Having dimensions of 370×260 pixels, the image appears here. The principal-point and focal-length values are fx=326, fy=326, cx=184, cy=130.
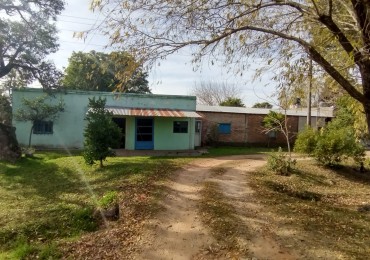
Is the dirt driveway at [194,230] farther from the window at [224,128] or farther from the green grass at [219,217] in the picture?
the window at [224,128]

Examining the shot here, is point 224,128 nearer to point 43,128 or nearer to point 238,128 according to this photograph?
point 238,128

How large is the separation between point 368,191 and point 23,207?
11747 millimetres

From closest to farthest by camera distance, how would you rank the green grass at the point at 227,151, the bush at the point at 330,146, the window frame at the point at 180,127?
the bush at the point at 330,146
the green grass at the point at 227,151
the window frame at the point at 180,127

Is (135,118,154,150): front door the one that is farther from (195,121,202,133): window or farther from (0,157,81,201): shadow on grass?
(0,157,81,201): shadow on grass

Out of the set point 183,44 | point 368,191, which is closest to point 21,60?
point 183,44

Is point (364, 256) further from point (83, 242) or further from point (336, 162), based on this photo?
point (336, 162)

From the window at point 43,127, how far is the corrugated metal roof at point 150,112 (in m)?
4.24

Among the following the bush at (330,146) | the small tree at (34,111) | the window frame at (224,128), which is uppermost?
the small tree at (34,111)

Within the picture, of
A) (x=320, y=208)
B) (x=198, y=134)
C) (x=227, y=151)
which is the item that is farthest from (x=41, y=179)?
(x=198, y=134)

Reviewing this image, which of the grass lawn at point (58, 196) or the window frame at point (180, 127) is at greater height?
the window frame at point (180, 127)

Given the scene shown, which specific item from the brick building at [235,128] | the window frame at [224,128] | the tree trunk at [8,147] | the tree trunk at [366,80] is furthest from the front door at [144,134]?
the tree trunk at [366,80]

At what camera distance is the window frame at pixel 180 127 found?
21744mm

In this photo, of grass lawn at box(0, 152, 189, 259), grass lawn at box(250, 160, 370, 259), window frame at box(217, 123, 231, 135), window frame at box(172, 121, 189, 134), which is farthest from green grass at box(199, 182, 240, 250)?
window frame at box(217, 123, 231, 135)

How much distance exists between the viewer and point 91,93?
21.3m
